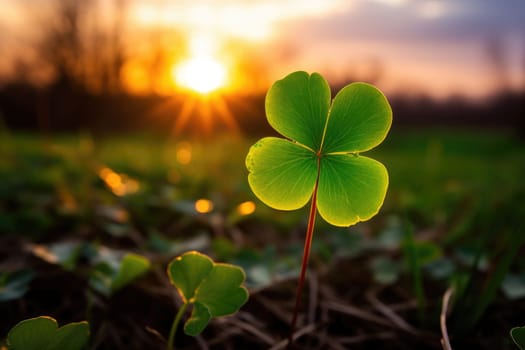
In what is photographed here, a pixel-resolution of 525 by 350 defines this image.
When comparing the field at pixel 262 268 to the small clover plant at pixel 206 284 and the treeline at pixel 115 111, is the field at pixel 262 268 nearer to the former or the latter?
the small clover plant at pixel 206 284

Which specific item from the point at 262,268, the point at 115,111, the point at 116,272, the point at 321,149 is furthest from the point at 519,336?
the point at 115,111

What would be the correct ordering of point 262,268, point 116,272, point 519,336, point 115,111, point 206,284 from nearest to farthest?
point 519,336, point 206,284, point 116,272, point 262,268, point 115,111

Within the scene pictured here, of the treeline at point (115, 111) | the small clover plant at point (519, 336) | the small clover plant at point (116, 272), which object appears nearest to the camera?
the small clover plant at point (519, 336)

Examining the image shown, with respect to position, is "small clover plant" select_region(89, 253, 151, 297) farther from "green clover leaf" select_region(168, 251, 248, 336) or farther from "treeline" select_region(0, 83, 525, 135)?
"treeline" select_region(0, 83, 525, 135)

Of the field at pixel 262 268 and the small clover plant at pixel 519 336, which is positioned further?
the field at pixel 262 268

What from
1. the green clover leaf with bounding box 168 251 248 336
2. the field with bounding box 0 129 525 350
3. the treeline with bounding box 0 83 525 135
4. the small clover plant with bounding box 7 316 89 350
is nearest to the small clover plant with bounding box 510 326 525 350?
the field with bounding box 0 129 525 350

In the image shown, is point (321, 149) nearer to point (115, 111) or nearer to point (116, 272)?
point (116, 272)

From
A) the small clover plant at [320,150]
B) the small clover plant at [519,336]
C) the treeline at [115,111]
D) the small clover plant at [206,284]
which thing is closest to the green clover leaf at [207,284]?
the small clover plant at [206,284]
